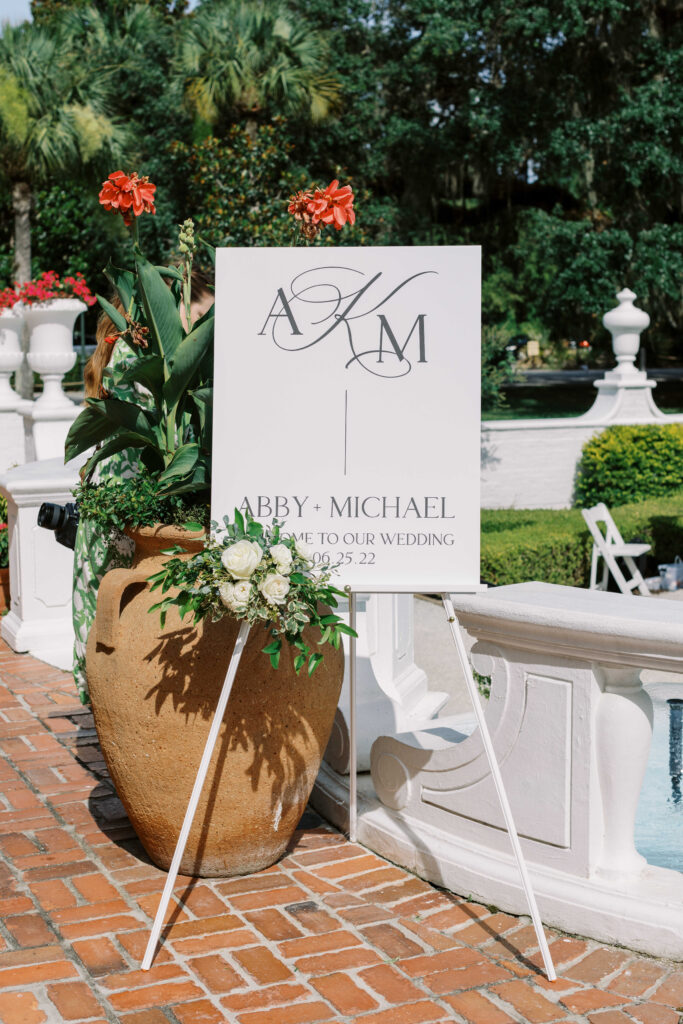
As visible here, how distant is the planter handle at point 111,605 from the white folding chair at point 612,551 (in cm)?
591

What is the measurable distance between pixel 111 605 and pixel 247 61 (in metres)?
16.0

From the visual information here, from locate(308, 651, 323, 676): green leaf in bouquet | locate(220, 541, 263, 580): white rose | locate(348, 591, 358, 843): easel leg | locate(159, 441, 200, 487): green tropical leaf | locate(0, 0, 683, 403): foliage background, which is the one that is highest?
locate(0, 0, 683, 403): foliage background

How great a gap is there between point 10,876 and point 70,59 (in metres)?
19.0

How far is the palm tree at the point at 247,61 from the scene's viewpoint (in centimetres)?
1759

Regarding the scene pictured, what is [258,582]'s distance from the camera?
2.94 metres

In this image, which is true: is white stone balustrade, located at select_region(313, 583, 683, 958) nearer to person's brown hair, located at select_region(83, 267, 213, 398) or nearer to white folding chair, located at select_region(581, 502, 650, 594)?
person's brown hair, located at select_region(83, 267, 213, 398)

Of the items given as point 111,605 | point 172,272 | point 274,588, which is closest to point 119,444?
point 111,605

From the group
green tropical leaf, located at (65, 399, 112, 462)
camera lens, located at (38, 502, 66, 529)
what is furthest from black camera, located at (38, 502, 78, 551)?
green tropical leaf, located at (65, 399, 112, 462)

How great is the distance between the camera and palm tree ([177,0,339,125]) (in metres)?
17.6

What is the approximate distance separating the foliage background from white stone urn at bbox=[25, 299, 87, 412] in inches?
221

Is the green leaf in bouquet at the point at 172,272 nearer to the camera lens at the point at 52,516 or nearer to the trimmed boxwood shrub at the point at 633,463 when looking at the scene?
the camera lens at the point at 52,516

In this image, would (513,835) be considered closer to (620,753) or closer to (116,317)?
(620,753)

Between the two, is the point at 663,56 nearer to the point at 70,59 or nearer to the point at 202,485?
the point at 70,59

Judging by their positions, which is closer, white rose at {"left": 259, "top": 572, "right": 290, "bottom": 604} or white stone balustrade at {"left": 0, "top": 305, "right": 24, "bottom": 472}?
white rose at {"left": 259, "top": 572, "right": 290, "bottom": 604}
